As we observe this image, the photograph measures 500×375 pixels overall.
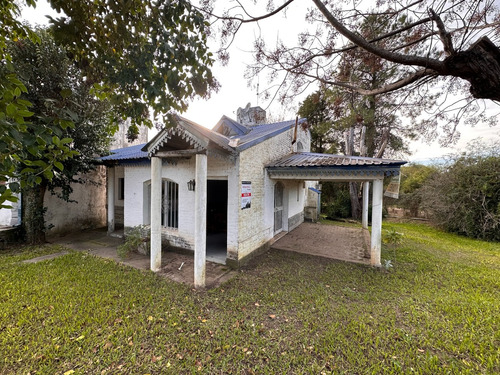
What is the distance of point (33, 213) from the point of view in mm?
7688

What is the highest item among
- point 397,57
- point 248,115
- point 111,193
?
point 248,115

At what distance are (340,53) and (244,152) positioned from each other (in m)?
3.42

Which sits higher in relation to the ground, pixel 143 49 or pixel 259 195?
pixel 143 49

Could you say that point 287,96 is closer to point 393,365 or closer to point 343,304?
point 343,304

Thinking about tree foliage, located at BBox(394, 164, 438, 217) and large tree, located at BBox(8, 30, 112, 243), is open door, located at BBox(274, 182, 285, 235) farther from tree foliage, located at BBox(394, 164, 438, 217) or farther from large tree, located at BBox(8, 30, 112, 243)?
tree foliage, located at BBox(394, 164, 438, 217)

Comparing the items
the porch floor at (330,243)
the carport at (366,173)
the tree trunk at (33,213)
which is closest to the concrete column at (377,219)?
the carport at (366,173)

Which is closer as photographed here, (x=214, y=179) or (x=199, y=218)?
(x=199, y=218)

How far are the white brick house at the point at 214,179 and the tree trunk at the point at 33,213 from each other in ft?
7.29

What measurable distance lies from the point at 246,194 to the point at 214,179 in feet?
3.91

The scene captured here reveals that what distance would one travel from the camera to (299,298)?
4555mm

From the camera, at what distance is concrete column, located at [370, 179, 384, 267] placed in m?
5.99

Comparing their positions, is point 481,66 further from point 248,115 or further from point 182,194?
point 248,115

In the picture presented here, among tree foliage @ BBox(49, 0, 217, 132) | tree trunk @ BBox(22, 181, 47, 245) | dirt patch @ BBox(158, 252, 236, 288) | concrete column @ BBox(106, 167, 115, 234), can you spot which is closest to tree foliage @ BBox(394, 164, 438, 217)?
dirt patch @ BBox(158, 252, 236, 288)

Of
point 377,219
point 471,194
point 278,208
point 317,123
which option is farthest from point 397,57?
point 317,123
